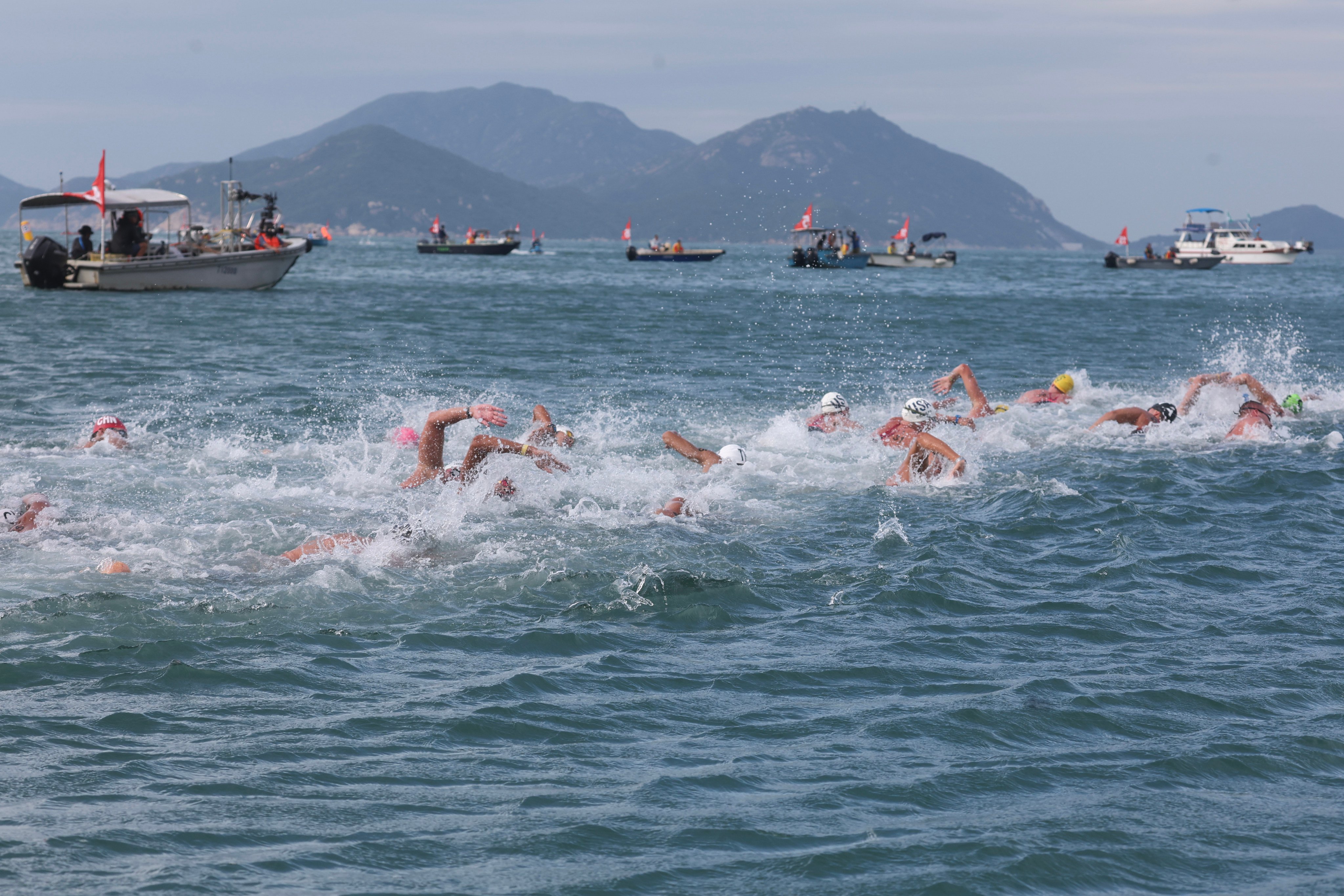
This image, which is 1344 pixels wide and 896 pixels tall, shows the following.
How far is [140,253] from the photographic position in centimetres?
4466

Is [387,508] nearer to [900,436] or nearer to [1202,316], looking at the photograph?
[900,436]

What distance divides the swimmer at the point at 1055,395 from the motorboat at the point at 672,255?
89718mm

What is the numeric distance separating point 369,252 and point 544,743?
147043 millimetres

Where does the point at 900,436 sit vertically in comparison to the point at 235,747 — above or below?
above

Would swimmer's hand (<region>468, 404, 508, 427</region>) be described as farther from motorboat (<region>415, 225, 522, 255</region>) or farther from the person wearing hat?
motorboat (<region>415, 225, 522, 255</region>)

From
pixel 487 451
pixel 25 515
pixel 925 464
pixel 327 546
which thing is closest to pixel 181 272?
pixel 25 515

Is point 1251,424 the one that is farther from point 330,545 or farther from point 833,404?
point 330,545

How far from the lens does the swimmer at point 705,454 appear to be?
15.3 meters

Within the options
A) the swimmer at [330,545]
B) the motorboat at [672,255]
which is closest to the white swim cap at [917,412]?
the swimmer at [330,545]

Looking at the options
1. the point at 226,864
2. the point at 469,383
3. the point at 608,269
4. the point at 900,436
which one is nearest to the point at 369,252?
the point at 608,269

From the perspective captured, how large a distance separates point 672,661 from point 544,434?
7.05m

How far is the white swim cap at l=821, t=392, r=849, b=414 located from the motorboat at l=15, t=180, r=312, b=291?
31818mm

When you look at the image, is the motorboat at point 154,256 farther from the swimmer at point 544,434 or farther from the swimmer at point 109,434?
the swimmer at point 544,434

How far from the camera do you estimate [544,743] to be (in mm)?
7293
